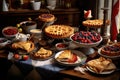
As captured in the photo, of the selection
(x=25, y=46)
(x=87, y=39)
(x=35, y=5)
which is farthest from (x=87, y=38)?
(x=35, y=5)

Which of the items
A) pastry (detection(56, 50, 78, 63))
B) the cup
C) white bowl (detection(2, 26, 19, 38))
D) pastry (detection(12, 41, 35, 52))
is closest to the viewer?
pastry (detection(56, 50, 78, 63))

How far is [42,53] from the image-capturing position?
96.7 inches

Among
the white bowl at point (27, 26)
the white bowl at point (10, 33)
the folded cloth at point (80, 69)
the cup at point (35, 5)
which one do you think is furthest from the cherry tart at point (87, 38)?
the cup at point (35, 5)

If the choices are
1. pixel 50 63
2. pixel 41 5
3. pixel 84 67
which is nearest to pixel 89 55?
pixel 84 67

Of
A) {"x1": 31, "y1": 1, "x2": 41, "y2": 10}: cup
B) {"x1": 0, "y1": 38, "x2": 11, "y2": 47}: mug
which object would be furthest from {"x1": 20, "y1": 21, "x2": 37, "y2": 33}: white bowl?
{"x1": 31, "y1": 1, "x2": 41, "y2": 10}: cup

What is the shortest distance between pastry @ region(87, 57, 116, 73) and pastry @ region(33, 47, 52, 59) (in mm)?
471

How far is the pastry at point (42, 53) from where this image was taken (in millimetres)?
2428

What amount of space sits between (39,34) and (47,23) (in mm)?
215

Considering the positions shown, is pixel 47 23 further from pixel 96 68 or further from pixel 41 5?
pixel 41 5

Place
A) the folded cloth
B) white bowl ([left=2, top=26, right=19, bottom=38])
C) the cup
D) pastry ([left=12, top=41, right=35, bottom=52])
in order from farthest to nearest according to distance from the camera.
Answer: the cup < white bowl ([left=2, top=26, right=19, bottom=38]) < pastry ([left=12, top=41, right=35, bottom=52]) < the folded cloth

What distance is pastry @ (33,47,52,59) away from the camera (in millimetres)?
2428

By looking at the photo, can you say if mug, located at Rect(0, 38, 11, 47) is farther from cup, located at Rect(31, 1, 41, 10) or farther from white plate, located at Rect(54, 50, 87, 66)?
cup, located at Rect(31, 1, 41, 10)

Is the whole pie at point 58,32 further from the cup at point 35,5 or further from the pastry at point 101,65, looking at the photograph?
the cup at point 35,5

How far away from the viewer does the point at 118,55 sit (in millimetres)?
2221
